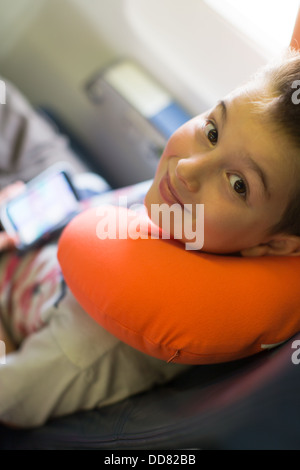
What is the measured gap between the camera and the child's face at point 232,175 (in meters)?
0.67

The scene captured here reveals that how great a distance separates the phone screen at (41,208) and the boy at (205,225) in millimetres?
126

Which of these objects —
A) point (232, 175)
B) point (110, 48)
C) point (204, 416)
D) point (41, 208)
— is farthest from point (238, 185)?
point (110, 48)

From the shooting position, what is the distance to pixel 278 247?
0.78 meters

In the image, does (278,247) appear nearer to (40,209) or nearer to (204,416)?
(204,416)

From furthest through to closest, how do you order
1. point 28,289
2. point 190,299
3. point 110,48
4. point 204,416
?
point 110,48
point 28,289
point 190,299
point 204,416

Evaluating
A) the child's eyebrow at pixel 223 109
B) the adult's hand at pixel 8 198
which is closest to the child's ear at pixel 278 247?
the child's eyebrow at pixel 223 109

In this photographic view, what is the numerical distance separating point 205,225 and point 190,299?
14cm

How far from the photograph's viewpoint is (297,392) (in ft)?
1.65

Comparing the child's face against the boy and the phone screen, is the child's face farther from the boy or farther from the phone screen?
the phone screen

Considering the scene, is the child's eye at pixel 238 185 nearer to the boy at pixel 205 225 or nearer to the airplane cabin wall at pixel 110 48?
the boy at pixel 205 225

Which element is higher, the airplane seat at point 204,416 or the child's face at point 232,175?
the child's face at point 232,175

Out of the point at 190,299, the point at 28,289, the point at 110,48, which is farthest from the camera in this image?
the point at 110,48

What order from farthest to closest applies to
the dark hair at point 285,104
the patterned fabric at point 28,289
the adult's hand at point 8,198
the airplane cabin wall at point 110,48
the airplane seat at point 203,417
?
the airplane cabin wall at point 110,48
the adult's hand at point 8,198
the patterned fabric at point 28,289
the dark hair at point 285,104
the airplane seat at point 203,417

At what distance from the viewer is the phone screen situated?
1.07 m
